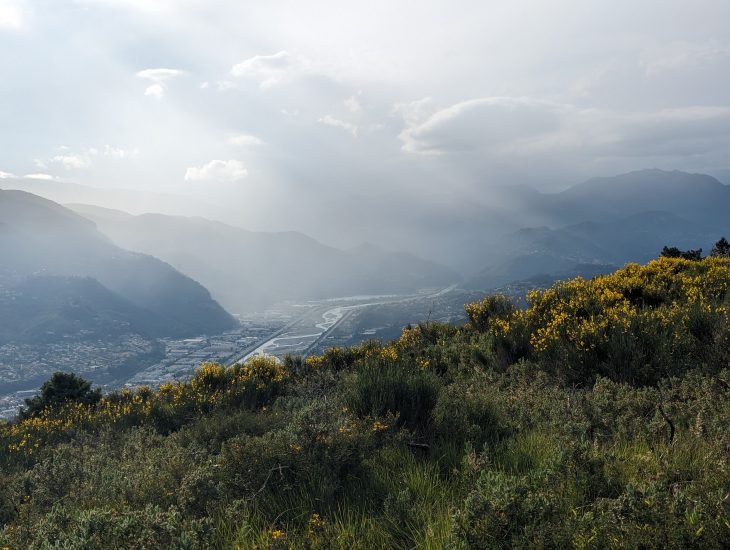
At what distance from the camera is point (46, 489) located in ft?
16.2

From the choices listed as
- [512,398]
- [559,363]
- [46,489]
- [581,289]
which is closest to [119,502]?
[46,489]

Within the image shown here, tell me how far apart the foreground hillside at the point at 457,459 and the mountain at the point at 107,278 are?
13726 cm

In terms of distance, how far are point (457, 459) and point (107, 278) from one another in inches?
7858

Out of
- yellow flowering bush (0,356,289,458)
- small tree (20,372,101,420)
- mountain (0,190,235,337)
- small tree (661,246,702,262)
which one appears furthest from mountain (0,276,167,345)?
small tree (661,246,702,262)

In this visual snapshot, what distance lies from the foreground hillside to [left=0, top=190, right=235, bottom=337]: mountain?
13726 centimetres

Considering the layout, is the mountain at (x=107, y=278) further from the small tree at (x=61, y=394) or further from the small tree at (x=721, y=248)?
the small tree at (x=721, y=248)

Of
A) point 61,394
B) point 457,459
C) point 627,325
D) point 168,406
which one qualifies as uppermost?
point 627,325

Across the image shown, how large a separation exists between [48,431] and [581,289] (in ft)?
42.1

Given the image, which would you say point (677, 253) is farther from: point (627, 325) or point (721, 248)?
point (627, 325)

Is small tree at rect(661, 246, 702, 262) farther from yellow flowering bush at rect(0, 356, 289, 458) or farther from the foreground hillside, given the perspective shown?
yellow flowering bush at rect(0, 356, 289, 458)

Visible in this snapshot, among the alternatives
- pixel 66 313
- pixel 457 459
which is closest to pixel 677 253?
pixel 457 459

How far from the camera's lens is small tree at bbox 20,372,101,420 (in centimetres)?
1274

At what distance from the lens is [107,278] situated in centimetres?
17350

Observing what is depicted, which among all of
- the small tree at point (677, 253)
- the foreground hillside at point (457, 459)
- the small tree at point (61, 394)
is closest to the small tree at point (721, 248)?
the small tree at point (677, 253)
